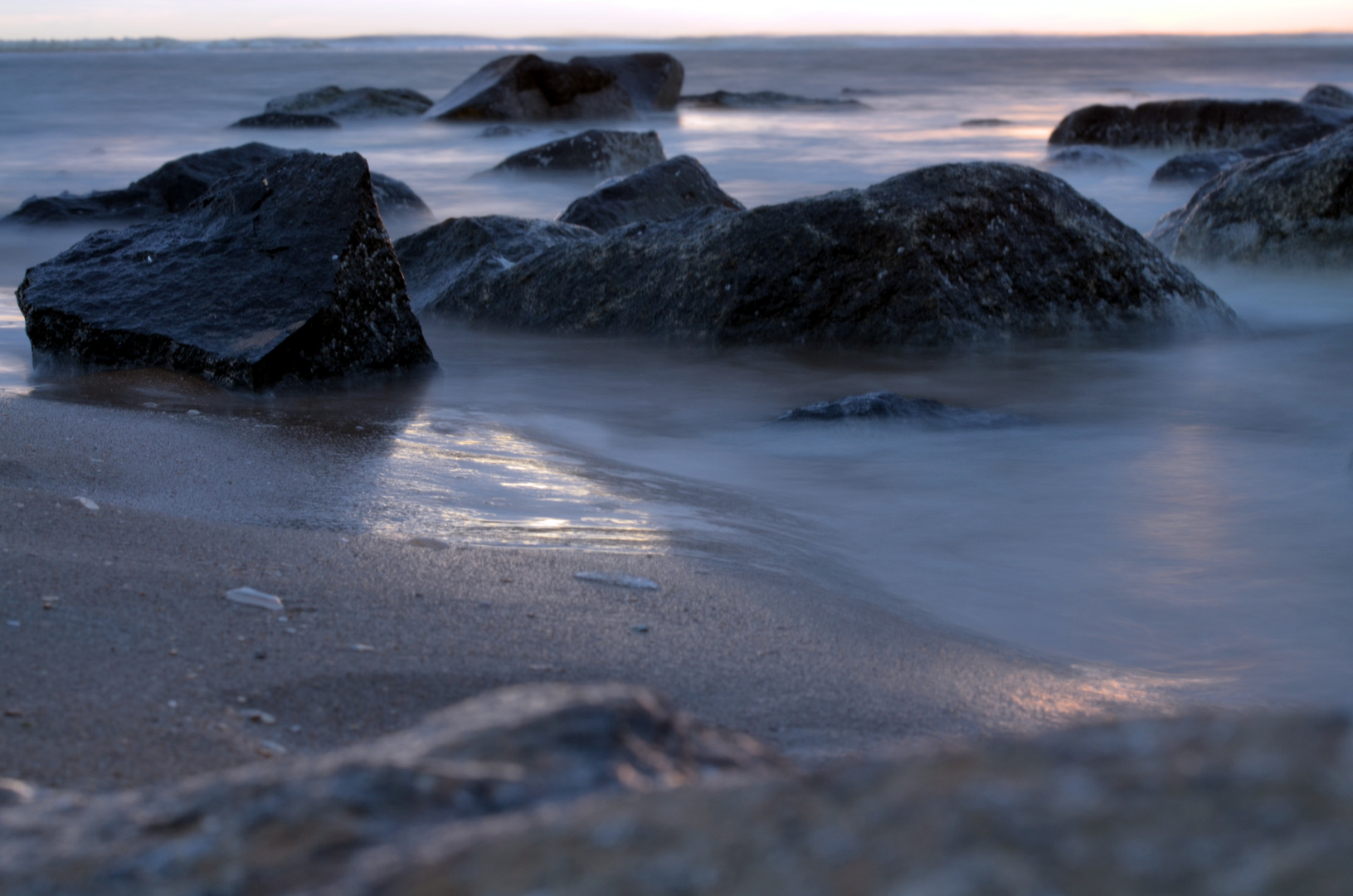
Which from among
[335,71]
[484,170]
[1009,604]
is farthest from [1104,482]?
[335,71]

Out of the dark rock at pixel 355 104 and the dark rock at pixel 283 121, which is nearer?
the dark rock at pixel 283 121

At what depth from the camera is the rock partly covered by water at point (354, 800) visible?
741 mm

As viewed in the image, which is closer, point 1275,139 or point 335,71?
point 1275,139

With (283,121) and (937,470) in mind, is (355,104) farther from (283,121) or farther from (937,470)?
(937,470)

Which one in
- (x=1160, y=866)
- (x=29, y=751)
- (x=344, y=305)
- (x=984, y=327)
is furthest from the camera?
(x=984, y=327)

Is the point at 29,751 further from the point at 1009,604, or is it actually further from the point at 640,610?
the point at 1009,604

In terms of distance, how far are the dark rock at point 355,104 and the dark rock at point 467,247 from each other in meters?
15.9

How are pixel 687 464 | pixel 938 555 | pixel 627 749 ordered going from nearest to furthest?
pixel 627 749 → pixel 938 555 → pixel 687 464

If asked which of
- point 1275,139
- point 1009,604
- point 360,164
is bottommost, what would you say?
point 1009,604

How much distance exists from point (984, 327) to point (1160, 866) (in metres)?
4.50

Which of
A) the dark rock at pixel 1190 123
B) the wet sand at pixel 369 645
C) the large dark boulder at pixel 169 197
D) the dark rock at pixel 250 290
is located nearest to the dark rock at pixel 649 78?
the dark rock at pixel 1190 123

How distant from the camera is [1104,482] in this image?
3.41 m

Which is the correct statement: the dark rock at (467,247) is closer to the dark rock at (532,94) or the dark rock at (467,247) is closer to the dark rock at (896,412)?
the dark rock at (896,412)

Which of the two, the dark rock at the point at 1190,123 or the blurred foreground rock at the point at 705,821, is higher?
the dark rock at the point at 1190,123
